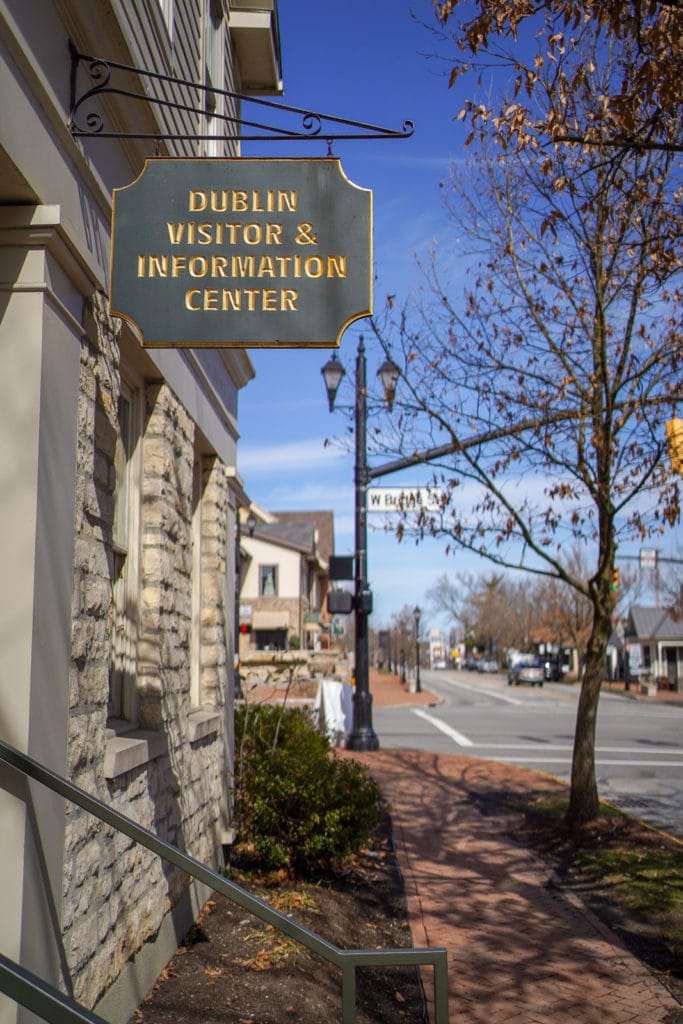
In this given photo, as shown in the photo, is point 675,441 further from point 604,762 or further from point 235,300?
point 604,762

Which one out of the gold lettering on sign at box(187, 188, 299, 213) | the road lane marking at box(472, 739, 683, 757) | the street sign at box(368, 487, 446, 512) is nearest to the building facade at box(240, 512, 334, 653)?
the road lane marking at box(472, 739, 683, 757)

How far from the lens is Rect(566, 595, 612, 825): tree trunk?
10719mm

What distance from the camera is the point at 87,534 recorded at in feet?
14.7

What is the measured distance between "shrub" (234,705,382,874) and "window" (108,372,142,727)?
8.92 feet

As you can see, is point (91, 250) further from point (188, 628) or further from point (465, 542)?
point (465, 542)

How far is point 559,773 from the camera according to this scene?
16125mm

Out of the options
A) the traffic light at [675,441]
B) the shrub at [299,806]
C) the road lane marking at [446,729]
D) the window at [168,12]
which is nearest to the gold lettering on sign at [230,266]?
the window at [168,12]

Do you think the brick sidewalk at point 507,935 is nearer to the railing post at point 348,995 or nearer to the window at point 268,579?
the railing post at point 348,995

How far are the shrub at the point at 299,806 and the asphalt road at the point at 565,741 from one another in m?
4.22

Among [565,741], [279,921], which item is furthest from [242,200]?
[565,741]

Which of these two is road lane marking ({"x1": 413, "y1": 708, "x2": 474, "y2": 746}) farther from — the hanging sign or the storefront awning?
the storefront awning

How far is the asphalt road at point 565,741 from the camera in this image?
1380 centimetres

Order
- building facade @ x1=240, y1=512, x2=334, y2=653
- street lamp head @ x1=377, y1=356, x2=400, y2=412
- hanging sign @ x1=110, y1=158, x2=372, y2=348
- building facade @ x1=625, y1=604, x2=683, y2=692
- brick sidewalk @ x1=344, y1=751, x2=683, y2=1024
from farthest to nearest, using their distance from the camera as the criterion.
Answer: building facade @ x1=625, y1=604, x2=683, y2=692 < building facade @ x1=240, y1=512, x2=334, y2=653 < street lamp head @ x1=377, y1=356, x2=400, y2=412 < brick sidewalk @ x1=344, y1=751, x2=683, y2=1024 < hanging sign @ x1=110, y1=158, x2=372, y2=348

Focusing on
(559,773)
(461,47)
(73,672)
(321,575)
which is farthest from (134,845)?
(321,575)
